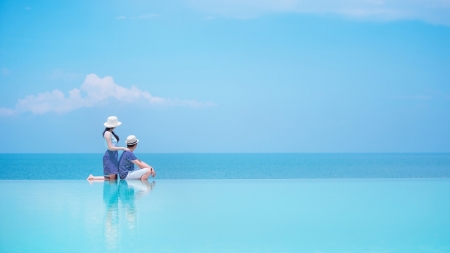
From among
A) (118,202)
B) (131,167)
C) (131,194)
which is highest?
(131,167)

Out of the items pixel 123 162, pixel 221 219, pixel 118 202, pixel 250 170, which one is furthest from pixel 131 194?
pixel 250 170

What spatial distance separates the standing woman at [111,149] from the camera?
9305 mm

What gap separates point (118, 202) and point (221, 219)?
1.73 m

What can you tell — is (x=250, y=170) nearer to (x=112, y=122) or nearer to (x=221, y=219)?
(x=112, y=122)

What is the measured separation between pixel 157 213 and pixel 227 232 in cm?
127

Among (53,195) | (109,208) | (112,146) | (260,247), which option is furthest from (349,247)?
(112,146)

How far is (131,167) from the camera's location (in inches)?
387

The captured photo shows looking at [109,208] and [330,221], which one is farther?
[109,208]

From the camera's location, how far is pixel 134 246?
415cm

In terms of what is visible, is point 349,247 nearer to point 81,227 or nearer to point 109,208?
point 81,227

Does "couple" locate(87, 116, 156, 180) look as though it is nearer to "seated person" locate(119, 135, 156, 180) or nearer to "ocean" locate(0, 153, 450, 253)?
"seated person" locate(119, 135, 156, 180)

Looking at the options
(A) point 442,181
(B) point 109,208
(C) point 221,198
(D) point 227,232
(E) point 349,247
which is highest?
(A) point 442,181

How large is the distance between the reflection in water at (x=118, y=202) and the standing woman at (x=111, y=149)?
0.17 m

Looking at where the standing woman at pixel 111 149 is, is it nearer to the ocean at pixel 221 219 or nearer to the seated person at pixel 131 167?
the seated person at pixel 131 167
